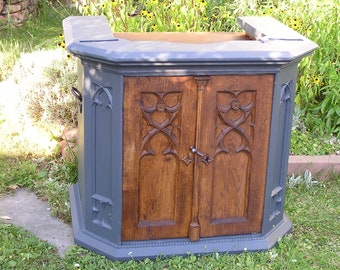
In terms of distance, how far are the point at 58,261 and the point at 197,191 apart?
939 millimetres

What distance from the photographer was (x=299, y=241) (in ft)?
13.5

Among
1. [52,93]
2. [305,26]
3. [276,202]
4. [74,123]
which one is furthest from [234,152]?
[305,26]

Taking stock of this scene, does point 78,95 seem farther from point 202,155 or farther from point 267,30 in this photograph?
point 267,30

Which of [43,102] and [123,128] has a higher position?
[123,128]

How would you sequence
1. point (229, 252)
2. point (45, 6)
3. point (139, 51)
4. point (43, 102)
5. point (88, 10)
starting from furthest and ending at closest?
point (45, 6), point (88, 10), point (43, 102), point (229, 252), point (139, 51)

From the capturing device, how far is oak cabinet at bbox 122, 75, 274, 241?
349cm

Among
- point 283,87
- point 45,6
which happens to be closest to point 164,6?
point 283,87

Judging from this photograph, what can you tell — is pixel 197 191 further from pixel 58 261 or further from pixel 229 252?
pixel 58 261

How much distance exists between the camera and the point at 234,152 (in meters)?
3.72

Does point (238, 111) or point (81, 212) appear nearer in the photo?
point (238, 111)

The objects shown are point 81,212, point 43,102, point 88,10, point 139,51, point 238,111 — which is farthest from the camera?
point 88,10

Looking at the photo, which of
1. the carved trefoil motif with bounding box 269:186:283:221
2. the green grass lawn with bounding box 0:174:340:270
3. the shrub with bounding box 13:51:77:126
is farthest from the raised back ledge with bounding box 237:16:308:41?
the shrub with bounding box 13:51:77:126

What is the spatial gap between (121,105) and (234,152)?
2.47ft

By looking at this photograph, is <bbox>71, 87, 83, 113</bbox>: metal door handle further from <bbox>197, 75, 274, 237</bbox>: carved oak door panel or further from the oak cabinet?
<bbox>197, 75, 274, 237</bbox>: carved oak door panel
